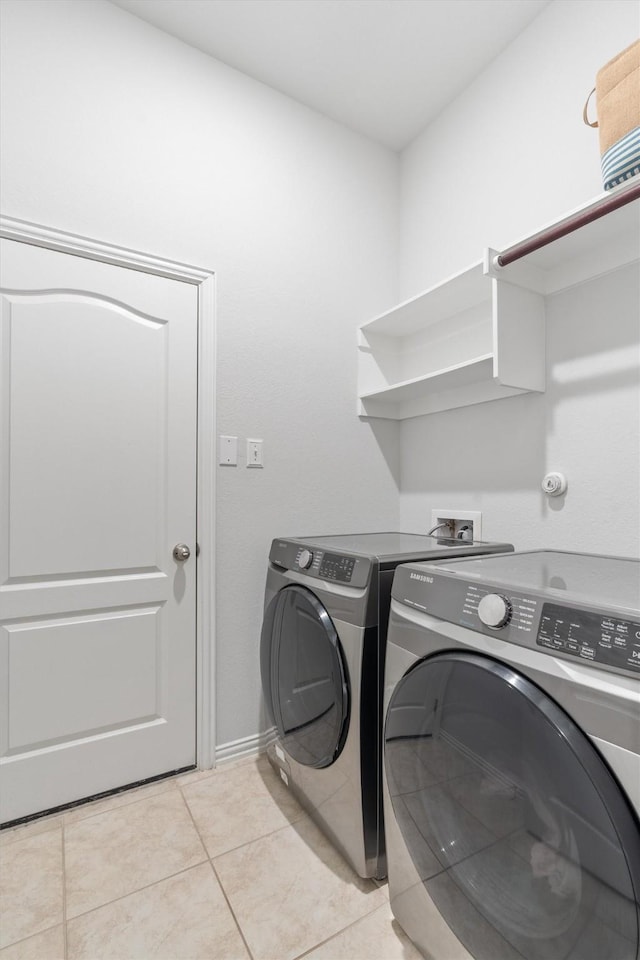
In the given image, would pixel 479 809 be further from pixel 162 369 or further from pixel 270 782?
pixel 162 369

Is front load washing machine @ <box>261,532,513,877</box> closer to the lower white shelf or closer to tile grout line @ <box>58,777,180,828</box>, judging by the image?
tile grout line @ <box>58,777,180,828</box>

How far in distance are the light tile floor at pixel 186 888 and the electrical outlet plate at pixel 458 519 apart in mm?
1171

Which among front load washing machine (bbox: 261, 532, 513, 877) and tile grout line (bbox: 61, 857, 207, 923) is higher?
front load washing machine (bbox: 261, 532, 513, 877)

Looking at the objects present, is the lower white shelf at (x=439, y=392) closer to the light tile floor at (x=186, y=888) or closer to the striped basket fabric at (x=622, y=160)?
the striped basket fabric at (x=622, y=160)

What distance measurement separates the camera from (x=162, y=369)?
5.75 feet

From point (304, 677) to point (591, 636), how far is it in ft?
3.12

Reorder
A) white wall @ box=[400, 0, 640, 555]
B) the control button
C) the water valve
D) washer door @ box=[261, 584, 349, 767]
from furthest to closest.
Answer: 1. the water valve
2. white wall @ box=[400, 0, 640, 555]
3. washer door @ box=[261, 584, 349, 767]
4. the control button

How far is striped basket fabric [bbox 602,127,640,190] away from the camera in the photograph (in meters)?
1.18

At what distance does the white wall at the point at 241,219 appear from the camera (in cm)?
158

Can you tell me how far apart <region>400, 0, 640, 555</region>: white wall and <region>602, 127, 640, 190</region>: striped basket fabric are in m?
0.29

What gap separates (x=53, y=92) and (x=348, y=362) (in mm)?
1408

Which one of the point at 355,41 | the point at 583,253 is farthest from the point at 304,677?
the point at 355,41

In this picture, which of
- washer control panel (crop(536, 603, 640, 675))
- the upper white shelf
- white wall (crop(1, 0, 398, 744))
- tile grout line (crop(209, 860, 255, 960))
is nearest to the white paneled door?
white wall (crop(1, 0, 398, 744))

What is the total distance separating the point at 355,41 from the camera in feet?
5.97
